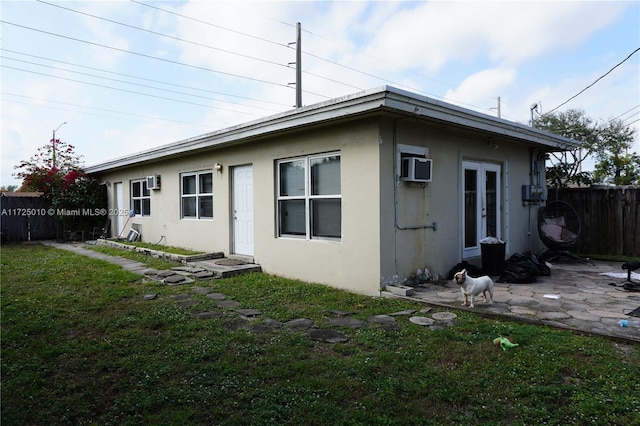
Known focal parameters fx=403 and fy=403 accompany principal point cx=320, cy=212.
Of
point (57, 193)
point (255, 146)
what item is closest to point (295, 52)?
point (255, 146)

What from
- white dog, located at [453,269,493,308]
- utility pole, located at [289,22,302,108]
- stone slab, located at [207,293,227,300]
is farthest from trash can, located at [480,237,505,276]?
utility pole, located at [289,22,302,108]

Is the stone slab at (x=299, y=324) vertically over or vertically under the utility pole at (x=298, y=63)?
under

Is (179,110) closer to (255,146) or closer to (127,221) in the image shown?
(127,221)

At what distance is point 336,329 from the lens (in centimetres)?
396

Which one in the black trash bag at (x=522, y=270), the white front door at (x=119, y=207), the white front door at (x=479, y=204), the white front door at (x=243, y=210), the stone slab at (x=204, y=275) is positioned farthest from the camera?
the white front door at (x=119, y=207)

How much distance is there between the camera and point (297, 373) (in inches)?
114

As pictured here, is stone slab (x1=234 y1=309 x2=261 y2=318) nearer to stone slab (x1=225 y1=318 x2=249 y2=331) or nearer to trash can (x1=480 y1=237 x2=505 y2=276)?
stone slab (x1=225 y1=318 x2=249 y2=331)

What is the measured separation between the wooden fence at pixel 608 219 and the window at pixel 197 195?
847 cm

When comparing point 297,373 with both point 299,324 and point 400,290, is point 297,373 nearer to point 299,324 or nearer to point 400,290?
point 299,324

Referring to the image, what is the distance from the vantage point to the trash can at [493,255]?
21.1 feet

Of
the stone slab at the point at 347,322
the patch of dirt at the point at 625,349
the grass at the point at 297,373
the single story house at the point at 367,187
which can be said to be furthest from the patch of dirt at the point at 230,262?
the patch of dirt at the point at 625,349

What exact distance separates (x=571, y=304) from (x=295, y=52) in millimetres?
12032

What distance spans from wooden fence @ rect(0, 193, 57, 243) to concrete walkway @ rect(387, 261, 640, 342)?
14.2m

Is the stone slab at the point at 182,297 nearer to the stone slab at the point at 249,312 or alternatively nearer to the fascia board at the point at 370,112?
the stone slab at the point at 249,312
